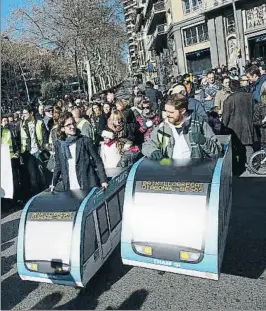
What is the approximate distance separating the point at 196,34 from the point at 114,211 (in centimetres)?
3901

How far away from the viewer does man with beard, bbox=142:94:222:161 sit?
13.6 ft

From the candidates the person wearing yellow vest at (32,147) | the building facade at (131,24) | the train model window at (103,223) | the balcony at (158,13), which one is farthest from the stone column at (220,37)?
the building facade at (131,24)

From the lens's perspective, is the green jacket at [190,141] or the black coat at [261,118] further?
the black coat at [261,118]

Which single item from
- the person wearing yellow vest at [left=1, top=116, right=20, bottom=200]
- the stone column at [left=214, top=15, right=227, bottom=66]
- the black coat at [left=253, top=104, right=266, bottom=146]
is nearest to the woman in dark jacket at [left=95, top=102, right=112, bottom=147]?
the person wearing yellow vest at [left=1, top=116, right=20, bottom=200]

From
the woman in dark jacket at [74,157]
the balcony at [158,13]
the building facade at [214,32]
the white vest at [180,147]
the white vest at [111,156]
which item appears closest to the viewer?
the white vest at [180,147]

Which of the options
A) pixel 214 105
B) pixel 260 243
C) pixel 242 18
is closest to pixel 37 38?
pixel 242 18

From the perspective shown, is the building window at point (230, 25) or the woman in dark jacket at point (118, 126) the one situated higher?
the building window at point (230, 25)

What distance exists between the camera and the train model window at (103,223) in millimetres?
4340

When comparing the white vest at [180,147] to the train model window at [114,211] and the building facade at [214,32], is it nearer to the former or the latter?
the train model window at [114,211]

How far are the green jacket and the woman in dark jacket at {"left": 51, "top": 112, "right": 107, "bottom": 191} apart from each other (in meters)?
0.78

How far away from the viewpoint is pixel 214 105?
8734mm

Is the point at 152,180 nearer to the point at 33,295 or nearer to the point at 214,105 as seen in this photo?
the point at 33,295

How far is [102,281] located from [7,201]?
13.1ft

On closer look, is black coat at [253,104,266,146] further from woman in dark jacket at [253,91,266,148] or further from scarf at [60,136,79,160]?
scarf at [60,136,79,160]
